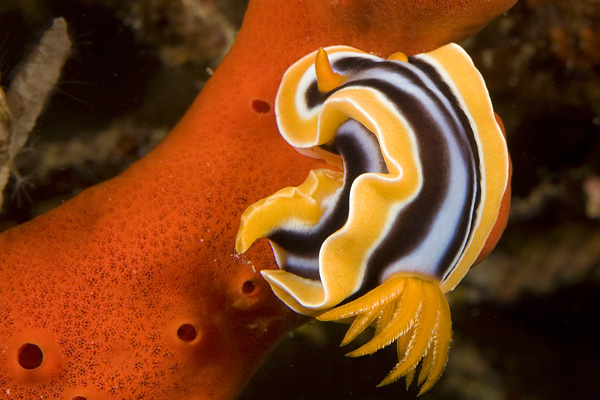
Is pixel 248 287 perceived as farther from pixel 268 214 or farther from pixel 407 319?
pixel 407 319

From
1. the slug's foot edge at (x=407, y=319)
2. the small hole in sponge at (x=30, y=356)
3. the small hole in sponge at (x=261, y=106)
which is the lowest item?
the slug's foot edge at (x=407, y=319)

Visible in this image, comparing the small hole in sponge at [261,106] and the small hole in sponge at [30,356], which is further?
the small hole in sponge at [261,106]

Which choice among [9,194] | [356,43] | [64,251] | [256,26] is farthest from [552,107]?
[9,194]

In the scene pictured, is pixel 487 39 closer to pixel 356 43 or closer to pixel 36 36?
pixel 356 43

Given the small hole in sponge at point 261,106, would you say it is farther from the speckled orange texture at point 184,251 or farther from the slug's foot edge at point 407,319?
the slug's foot edge at point 407,319

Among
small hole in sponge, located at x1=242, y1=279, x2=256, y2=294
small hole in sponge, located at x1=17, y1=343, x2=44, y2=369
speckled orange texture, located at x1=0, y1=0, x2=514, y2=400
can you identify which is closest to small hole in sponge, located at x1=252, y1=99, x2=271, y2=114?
speckled orange texture, located at x1=0, y1=0, x2=514, y2=400

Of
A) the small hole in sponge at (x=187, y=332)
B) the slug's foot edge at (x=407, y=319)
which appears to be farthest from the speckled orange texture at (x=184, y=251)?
Result: the slug's foot edge at (x=407, y=319)

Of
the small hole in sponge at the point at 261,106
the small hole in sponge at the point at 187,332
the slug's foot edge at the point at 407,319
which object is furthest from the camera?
the small hole in sponge at the point at 261,106
